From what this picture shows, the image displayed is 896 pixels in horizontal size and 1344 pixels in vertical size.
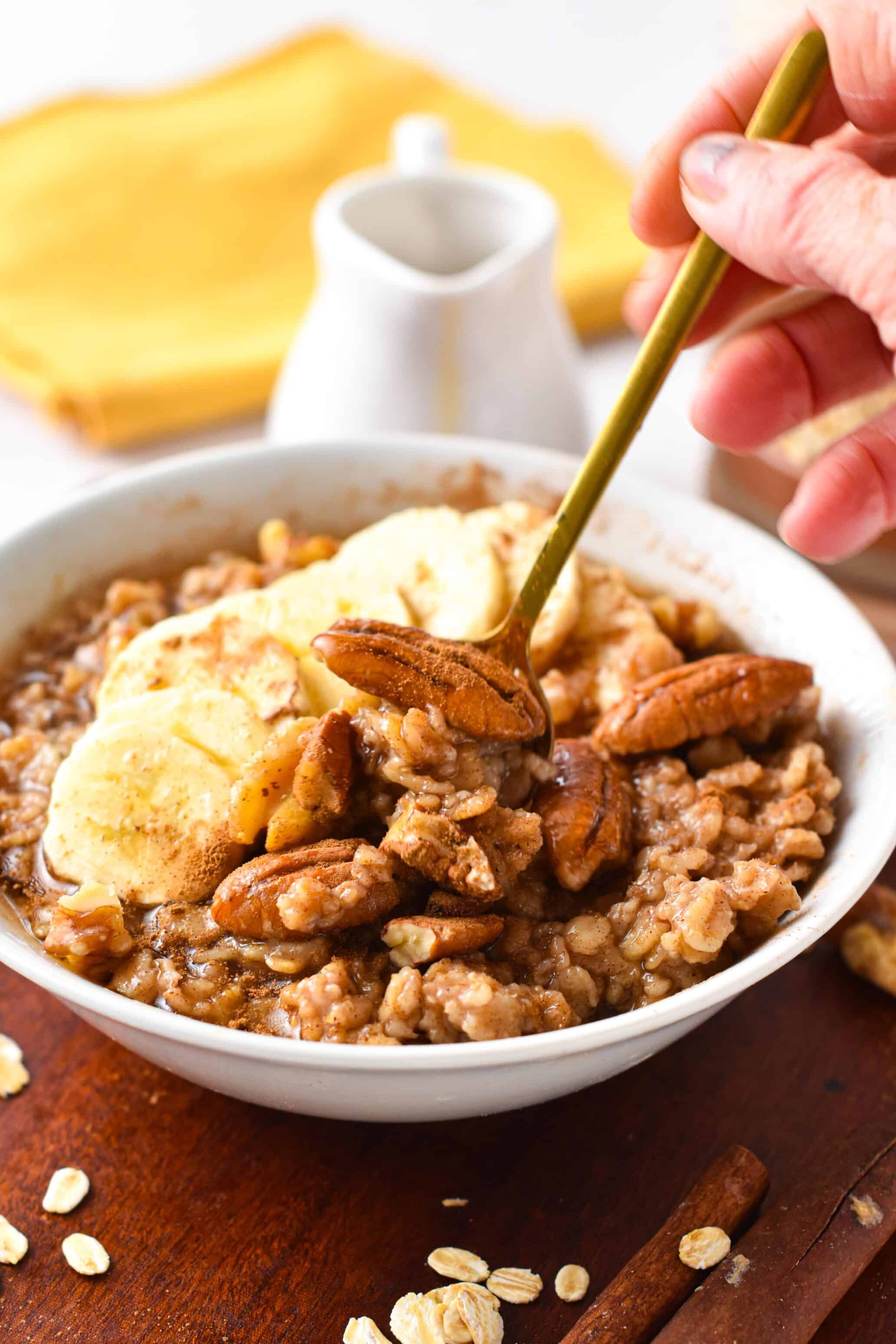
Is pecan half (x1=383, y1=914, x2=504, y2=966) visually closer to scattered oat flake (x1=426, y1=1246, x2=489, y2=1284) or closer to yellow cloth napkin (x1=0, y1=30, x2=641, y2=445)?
scattered oat flake (x1=426, y1=1246, x2=489, y2=1284)

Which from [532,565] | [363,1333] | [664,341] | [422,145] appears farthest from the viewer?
[422,145]

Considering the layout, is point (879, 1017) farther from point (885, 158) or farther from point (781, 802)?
point (885, 158)

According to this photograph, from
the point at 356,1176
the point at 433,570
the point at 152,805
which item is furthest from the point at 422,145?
the point at 356,1176

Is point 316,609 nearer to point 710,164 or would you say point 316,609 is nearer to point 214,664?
point 214,664

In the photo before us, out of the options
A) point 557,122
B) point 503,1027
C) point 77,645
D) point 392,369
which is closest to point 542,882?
point 503,1027

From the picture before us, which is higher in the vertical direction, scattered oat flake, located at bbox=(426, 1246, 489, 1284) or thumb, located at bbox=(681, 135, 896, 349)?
thumb, located at bbox=(681, 135, 896, 349)

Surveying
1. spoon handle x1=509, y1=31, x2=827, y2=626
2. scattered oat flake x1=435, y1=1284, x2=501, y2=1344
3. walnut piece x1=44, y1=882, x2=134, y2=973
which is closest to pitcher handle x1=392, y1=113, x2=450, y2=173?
spoon handle x1=509, y1=31, x2=827, y2=626
